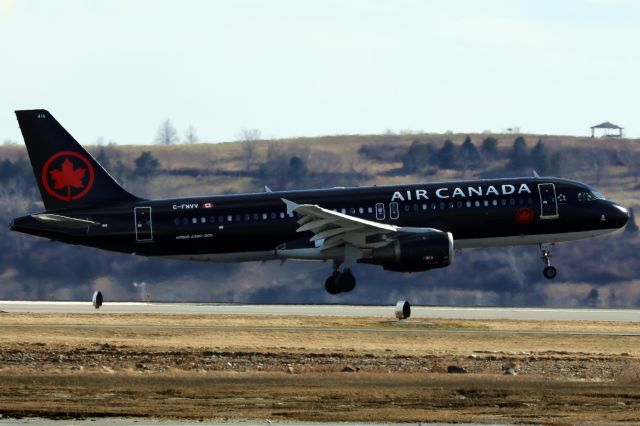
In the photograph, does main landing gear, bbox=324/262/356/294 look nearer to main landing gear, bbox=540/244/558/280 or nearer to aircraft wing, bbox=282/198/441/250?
aircraft wing, bbox=282/198/441/250

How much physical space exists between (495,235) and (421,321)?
24.2ft

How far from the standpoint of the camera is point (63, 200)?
6256cm

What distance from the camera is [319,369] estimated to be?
38.4m

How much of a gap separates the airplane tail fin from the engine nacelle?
41.7 ft

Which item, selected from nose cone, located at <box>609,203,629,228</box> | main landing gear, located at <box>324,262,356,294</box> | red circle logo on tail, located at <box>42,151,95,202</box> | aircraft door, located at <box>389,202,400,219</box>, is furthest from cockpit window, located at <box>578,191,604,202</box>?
red circle logo on tail, located at <box>42,151,95,202</box>

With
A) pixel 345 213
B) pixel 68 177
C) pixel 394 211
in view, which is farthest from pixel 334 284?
pixel 68 177

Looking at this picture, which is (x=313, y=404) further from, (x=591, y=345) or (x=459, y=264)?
(x=459, y=264)

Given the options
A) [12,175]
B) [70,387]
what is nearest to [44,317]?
[70,387]

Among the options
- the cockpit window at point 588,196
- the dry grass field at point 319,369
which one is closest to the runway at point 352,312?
the dry grass field at point 319,369

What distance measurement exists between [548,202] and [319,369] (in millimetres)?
24873

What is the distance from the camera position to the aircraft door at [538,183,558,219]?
60.5 m

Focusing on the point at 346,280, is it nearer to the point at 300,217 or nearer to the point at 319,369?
the point at 300,217

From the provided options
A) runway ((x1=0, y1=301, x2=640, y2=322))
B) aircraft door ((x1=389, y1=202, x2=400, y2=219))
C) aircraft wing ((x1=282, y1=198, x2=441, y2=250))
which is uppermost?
aircraft door ((x1=389, y1=202, x2=400, y2=219))

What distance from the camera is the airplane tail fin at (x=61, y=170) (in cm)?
6247
